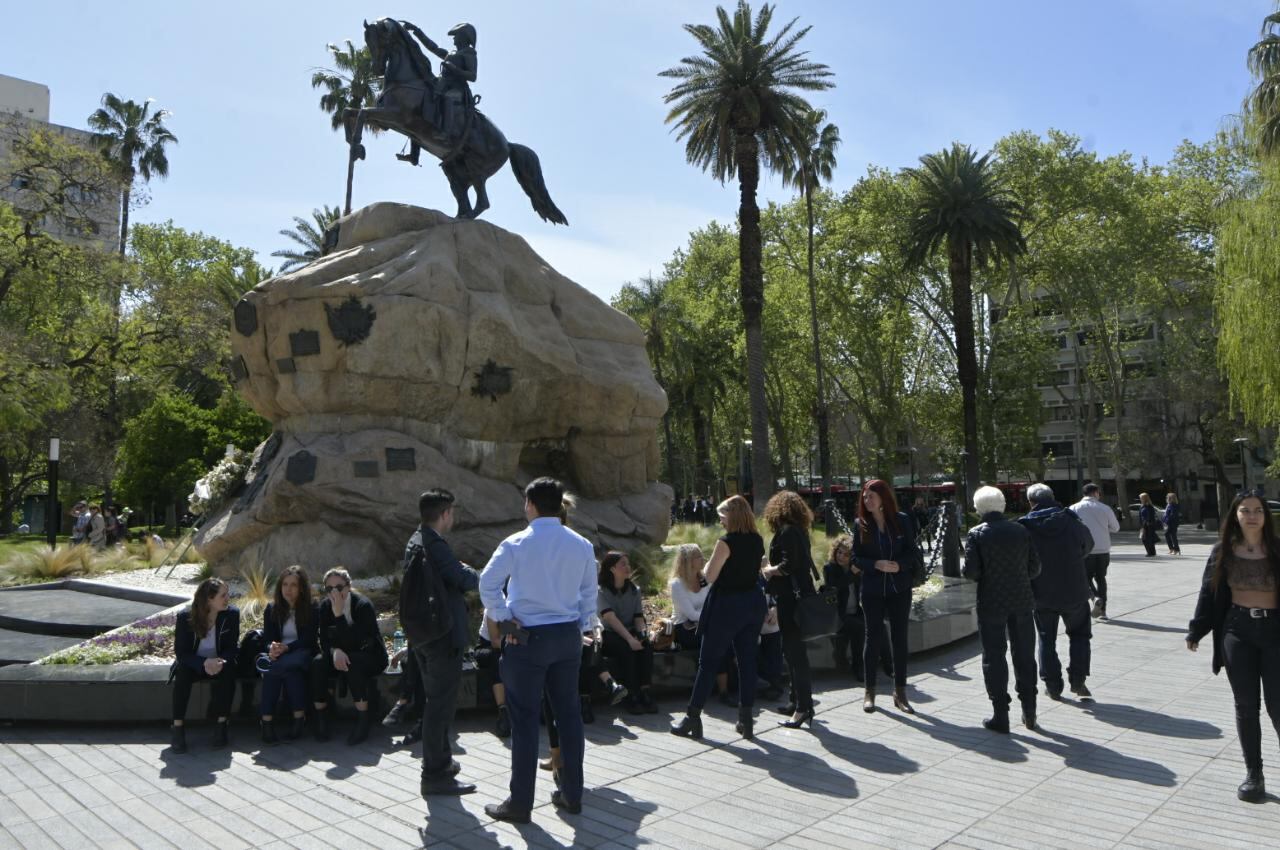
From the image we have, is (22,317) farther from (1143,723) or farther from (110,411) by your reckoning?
(1143,723)

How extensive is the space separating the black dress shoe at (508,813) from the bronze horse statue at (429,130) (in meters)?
10.9

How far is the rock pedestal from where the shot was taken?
39.9 ft

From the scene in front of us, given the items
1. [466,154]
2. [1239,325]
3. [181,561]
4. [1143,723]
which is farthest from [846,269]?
[1143,723]

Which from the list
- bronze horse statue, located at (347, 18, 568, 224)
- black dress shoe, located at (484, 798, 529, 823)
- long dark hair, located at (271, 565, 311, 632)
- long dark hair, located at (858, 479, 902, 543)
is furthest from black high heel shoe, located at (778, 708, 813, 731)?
bronze horse statue, located at (347, 18, 568, 224)

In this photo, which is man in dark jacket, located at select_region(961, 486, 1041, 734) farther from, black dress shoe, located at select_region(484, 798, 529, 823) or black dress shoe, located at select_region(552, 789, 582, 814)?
black dress shoe, located at select_region(484, 798, 529, 823)

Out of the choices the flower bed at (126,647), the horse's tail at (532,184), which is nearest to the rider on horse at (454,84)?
the horse's tail at (532,184)

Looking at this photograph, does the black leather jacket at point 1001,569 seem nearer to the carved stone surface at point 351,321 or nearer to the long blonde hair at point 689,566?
the long blonde hair at point 689,566

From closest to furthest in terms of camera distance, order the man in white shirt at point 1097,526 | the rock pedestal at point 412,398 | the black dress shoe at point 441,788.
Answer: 1. the black dress shoe at point 441,788
2. the man in white shirt at point 1097,526
3. the rock pedestal at point 412,398

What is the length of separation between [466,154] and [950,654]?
33.3 feet

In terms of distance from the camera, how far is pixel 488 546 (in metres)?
12.2

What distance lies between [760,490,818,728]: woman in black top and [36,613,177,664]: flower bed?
5288 mm

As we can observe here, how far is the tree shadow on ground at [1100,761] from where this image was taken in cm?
557

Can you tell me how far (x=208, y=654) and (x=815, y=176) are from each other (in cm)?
3440

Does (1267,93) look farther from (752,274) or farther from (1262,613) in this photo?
(1262,613)
